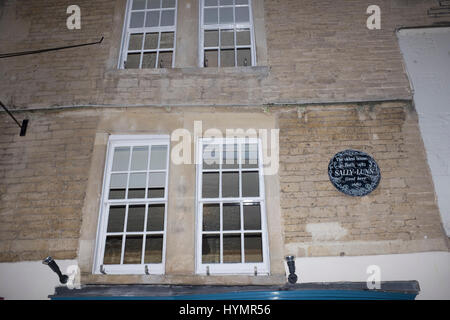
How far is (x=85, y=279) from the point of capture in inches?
169

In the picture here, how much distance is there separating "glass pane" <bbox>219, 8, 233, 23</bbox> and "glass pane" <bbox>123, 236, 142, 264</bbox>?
177 inches

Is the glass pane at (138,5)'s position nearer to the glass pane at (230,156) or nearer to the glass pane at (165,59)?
the glass pane at (165,59)

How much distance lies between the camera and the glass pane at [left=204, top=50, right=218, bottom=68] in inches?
233

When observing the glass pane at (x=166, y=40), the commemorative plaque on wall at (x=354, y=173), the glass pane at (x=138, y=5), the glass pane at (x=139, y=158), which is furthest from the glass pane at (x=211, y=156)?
the glass pane at (x=138, y=5)

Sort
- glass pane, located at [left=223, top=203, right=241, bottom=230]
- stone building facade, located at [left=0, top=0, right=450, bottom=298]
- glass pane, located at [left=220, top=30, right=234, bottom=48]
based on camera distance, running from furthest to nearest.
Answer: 1. glass pane, located at [left=220, top=30, right=234, bottom=48]
2. glass pane, located at [left=223, top=203, right=241, bottom=230]
3. stone building facade, located at [left=0, top=0, right=450, bottom=298]

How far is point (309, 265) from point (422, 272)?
1.52 metres

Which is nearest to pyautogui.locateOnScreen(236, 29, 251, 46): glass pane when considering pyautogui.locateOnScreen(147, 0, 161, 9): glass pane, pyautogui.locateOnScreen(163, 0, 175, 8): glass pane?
pyautogui.locateOnScreen(163, 0, 175, 8): glass pane

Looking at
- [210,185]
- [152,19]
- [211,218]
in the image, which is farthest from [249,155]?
[152,19]

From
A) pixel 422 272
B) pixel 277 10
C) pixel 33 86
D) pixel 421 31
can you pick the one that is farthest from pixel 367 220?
pixel 33 86

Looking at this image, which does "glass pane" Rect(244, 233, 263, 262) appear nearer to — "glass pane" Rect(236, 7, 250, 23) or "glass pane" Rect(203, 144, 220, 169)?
"glass pane" Rect(203, 144, 220, 169)

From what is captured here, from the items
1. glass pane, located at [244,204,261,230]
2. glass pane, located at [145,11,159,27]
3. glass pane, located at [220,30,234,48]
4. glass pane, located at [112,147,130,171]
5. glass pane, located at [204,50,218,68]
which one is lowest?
glass pane, located at [244,204,261,230]

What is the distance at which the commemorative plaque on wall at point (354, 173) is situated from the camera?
466 cm
